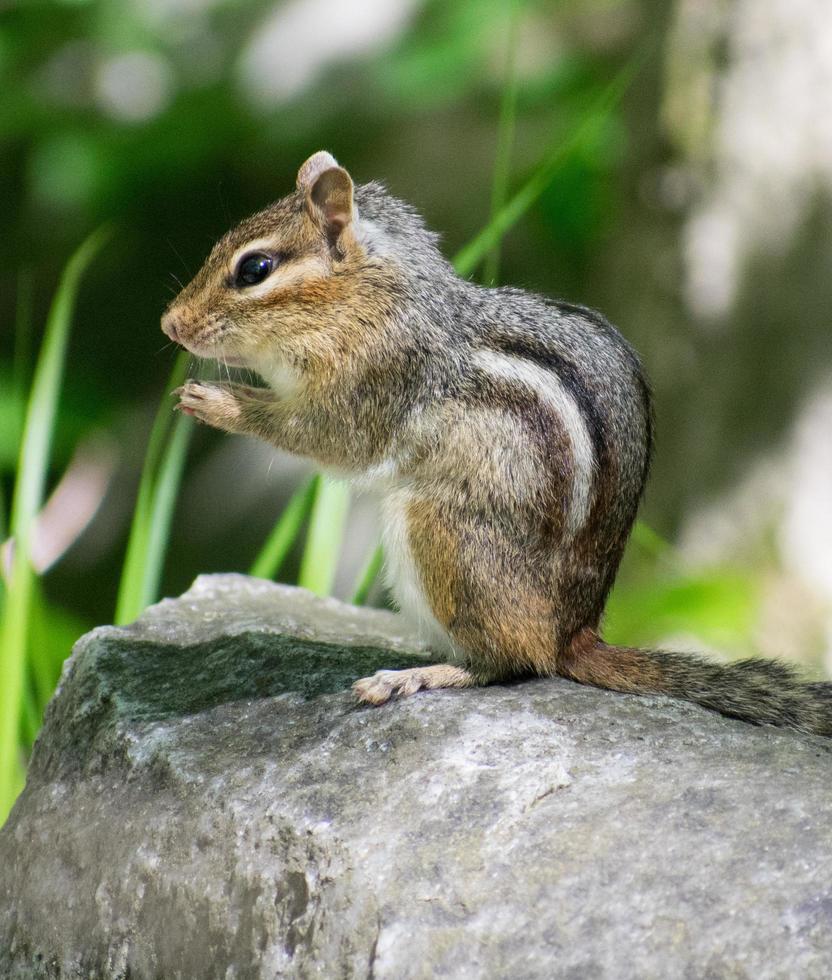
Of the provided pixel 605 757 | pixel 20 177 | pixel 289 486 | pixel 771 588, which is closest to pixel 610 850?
pixel 605 757

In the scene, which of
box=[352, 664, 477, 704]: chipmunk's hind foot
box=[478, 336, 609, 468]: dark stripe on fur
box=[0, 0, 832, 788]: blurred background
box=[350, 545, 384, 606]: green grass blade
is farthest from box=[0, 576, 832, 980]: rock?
box=[0, 0, 832, 788]: blurred background

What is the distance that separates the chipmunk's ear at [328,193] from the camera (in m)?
2.70

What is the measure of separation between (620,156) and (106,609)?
10.4 ft

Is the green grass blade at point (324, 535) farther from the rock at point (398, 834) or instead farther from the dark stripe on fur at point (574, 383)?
the dark stripe on fur at point (574, 383)

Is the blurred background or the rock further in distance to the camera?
the blurred background

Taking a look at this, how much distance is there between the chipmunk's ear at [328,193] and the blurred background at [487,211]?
1.81m

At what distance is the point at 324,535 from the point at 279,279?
2.89 ft

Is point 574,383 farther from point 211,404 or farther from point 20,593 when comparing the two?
point 20,593

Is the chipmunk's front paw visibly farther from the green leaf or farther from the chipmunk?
Answer: the green leaf

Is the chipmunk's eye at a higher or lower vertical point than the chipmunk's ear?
lower

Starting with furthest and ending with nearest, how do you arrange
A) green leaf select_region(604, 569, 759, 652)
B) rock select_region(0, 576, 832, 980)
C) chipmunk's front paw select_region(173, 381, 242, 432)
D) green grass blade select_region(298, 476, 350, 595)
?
green leaf select_region(604, 569, 759, 652), green grass blade select_region(298, 476, 350, 595), chipmunk's front paw select_region(173, 381, 242, 432), rock select_region(0, 576, 832, 980)

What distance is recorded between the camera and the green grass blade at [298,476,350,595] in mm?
3408

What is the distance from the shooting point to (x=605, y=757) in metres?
2.19

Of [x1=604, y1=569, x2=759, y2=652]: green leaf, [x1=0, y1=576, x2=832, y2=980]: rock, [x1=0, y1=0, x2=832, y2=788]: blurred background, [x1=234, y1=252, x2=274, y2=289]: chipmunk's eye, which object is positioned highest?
[x1=0, y1=0, x2=832, y2=788]: blurred background
